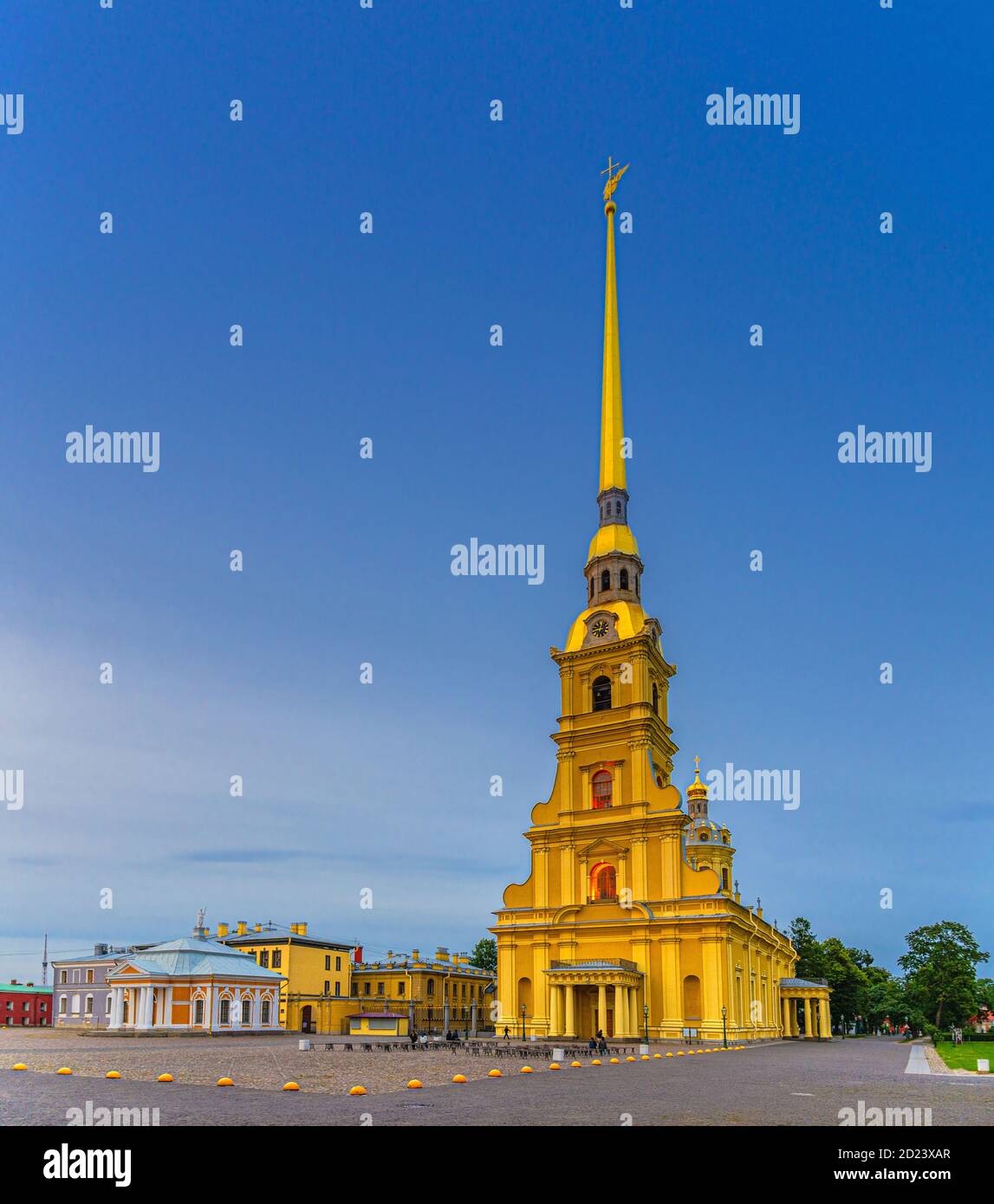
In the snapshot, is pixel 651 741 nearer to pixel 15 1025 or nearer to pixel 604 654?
pixel 604 654

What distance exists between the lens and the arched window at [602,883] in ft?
218

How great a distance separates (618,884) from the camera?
2584 inches

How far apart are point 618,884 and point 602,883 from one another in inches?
71.4

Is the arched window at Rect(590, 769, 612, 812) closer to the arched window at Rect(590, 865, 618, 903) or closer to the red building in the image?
the arched window at Rect(590, 865, 618, 903)

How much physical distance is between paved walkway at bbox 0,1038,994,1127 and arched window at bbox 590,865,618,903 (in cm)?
3371

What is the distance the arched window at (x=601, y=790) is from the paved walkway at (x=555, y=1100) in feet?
119

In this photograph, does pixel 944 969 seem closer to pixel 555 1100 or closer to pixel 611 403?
pixel 611 403

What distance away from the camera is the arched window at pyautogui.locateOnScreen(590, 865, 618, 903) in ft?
218

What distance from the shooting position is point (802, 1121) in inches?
754

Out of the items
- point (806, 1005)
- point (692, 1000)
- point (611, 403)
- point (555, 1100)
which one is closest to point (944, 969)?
point (806, 1005)

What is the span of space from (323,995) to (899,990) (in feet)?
262

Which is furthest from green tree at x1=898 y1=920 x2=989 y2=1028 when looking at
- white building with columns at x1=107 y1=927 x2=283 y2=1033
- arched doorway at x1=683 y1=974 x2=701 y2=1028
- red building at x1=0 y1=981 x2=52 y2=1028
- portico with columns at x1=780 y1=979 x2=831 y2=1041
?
red building at x1=0 y1=981 x2=52 y2=1028

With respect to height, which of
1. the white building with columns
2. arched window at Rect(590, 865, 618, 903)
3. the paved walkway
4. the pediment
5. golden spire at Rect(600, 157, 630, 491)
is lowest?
the white building with columns
